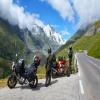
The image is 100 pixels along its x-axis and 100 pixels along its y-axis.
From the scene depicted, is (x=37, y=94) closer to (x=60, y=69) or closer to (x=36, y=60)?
(x=36, y=60)

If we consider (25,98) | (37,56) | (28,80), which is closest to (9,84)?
(28,80)

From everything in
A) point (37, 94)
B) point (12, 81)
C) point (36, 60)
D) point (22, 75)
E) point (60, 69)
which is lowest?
point (37, 94)

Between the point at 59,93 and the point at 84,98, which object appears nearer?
the point at 84,98

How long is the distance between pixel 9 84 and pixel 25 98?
4.34 meters

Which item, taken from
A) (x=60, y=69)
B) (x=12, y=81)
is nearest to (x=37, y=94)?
(x=12, y=81)

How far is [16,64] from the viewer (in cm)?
2083

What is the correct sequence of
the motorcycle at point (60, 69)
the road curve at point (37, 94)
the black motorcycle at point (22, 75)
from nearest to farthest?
the road curve at point (37, 94), the black motorcycle at point (22, 75), the motorcycle at point (60, 69)

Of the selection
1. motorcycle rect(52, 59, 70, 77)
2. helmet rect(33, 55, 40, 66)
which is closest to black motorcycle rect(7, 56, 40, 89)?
helmet rect(33, 55, 40, 66)

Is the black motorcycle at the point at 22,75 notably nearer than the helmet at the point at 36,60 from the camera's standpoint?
Yes

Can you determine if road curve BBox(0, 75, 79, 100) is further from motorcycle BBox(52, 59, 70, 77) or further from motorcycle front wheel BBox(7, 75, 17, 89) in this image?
motorcycle BBox(52, 59, 70, 77)

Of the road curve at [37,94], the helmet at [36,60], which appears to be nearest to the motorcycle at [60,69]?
the helmet at [36,60]

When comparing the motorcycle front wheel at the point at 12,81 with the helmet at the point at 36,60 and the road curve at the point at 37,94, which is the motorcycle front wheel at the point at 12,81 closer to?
the road curve at the point at 37,94

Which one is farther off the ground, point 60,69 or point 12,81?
point 60,69

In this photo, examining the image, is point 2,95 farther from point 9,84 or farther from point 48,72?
point 48,72
